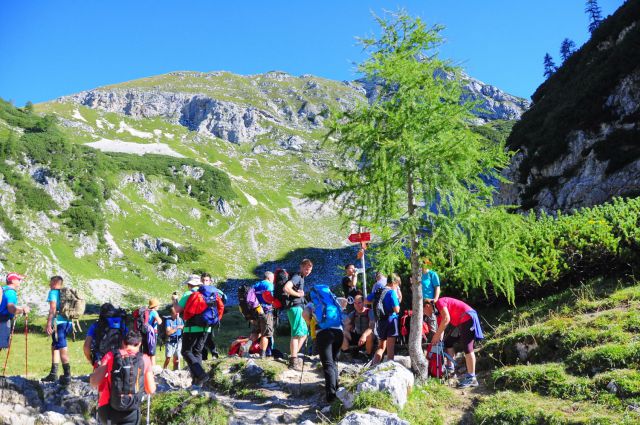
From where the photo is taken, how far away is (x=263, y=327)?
11484mm

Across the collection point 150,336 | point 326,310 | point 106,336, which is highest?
point 326,310

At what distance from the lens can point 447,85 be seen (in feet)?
27.0

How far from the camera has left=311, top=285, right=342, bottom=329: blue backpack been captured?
803cm

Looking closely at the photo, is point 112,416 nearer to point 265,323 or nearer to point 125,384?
point 125,384

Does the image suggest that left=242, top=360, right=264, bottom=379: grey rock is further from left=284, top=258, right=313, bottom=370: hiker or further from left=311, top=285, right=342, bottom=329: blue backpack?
left=311, top=285, right=342, bottom=329: blue backpack

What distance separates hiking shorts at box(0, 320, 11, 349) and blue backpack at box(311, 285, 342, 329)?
6.62 m

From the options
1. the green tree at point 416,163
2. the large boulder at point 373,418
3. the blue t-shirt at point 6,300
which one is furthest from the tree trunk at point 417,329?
the blue t-shirt at point 6,300

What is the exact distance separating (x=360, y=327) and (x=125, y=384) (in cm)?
670

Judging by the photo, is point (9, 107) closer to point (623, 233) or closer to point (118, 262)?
point (118, 262)

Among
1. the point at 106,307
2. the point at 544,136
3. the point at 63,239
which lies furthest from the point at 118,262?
the point at 106,307

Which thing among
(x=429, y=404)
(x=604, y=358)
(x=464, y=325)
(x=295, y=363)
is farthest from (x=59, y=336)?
(x=604, y=358)

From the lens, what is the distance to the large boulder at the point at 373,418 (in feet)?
20.7

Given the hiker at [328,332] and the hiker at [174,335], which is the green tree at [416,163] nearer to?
the hiker at [328,332]

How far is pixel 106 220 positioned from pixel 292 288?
99.3 m
